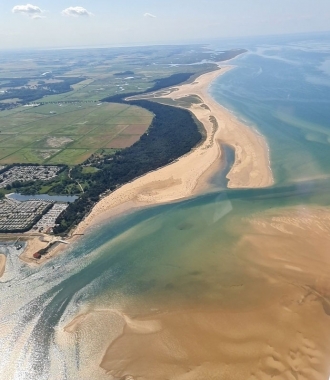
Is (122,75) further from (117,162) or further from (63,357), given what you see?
(63,357)

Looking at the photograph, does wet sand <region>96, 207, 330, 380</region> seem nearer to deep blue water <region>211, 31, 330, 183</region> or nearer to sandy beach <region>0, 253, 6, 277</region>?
A: sandy beach <region>0, 253, 6, 277</region>

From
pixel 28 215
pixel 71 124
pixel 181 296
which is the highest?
pixel 181 296

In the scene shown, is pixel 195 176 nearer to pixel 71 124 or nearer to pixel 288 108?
pixel 288 108

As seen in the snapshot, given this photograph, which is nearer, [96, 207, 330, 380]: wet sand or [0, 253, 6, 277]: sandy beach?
[96, 207, 330, 380]: wet sand

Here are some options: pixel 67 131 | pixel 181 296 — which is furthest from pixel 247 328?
pixel 67 131

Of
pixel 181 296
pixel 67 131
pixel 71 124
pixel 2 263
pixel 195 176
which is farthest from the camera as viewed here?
pixel 71 124

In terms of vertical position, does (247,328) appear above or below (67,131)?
above

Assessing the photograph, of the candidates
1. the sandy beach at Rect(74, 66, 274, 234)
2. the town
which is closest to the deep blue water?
the sandy beach at Rect(74, 66, 274, 234)
